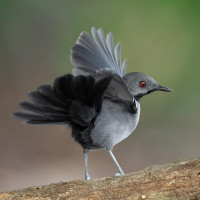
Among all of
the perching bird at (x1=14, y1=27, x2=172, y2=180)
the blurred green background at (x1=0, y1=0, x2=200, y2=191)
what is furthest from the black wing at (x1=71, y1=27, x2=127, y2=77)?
the blurred green background at (x1=0, y1=0, x2=200, y2=191)

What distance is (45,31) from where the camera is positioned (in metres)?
10.7

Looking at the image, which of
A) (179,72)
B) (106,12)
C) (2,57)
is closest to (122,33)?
(106,12)

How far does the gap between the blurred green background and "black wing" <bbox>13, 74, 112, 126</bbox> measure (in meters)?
4.48

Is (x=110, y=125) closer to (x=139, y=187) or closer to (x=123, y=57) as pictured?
(x=139, y=187)

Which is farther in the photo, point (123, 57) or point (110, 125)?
point (123, 57)

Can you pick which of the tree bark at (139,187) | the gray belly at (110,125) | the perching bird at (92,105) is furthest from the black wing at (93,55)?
the tree bark at (139,187)

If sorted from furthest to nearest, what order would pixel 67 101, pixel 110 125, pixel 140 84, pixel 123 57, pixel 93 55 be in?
pixel 123 57 → pixel 93 55 → pixel 140 84 → pixel 110 125 → pixel 67 101

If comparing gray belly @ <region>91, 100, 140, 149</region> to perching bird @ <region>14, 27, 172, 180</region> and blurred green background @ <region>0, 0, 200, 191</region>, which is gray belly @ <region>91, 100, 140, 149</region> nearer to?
perching bird @ <region>14, 27, 172, 180</region>

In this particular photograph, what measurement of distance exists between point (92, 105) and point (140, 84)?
30.8 inches

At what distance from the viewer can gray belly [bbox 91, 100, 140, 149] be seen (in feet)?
15.1

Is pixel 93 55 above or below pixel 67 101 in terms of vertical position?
above

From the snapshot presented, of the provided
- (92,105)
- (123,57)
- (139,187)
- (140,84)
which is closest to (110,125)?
(92,105)

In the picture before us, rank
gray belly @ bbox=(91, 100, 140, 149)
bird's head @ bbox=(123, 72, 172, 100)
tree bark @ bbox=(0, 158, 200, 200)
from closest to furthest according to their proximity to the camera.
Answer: tree bark @ bbox=(0, 158, 200, 200), gray belly @ bbox=(91, 100, 140, 149), bird's head @ bbox=(123, 72, 172, 100)

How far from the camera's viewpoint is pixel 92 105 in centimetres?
450
